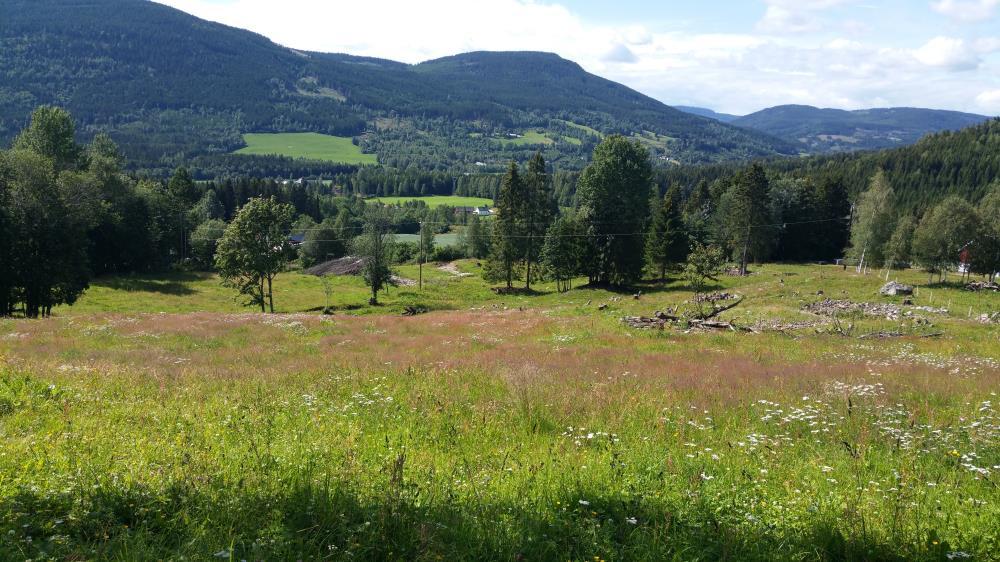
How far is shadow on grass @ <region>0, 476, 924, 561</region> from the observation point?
14.5ft

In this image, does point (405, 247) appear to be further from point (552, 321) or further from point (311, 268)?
point (552, 321)

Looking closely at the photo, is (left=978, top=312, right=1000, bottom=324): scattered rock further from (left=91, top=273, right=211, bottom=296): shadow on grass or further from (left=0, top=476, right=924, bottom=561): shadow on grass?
(left=91, top=273, right=211, bottom=296): shadow on grass

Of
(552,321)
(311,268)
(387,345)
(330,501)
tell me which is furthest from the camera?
(311,268)

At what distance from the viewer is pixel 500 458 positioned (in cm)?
726

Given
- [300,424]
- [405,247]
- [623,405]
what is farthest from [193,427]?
[405,247]

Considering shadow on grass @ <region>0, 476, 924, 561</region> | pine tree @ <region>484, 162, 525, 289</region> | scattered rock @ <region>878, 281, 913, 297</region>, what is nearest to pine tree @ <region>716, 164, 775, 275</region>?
scattered rock @ <region>878, 281, 913, 297</region>

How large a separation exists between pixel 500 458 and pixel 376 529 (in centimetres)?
277

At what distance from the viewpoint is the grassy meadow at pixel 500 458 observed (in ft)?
15.8

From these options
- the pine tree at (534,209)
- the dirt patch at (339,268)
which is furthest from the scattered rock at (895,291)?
the dirt patch at (339,268)

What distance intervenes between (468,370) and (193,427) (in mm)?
6926

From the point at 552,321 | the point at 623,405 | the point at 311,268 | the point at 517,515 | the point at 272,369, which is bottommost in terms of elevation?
the point at 311,268

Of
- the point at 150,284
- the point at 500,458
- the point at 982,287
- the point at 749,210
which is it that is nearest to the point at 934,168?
the point at 749,210

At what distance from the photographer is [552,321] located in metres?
30.5

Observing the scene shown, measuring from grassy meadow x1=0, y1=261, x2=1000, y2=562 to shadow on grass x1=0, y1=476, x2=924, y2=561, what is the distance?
0.02m
